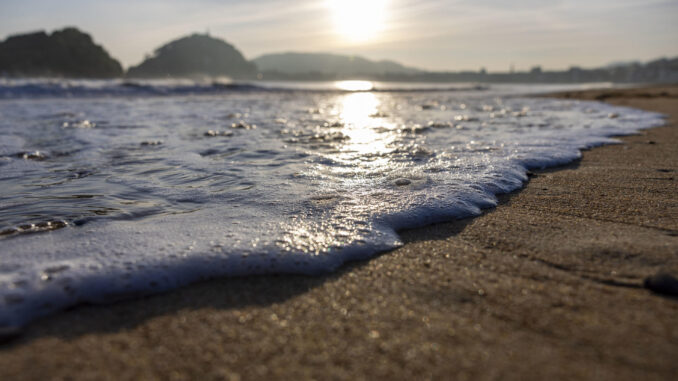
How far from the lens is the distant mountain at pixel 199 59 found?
7688 centimetres

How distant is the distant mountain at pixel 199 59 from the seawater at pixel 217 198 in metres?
77.8

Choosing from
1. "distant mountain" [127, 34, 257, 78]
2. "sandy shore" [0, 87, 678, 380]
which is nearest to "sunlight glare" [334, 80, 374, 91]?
"sandy shore" [0, 87, 678, 380]

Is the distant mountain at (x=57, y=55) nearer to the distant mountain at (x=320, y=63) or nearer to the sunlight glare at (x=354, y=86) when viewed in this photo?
the sunlight glare at (x=354, y=86)

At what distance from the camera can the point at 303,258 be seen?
5.18 feet

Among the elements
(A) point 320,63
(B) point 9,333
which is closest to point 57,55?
(B) point 9,333

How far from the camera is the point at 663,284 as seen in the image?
1.29 meters

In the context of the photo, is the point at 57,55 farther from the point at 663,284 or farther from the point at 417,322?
the point at 663,284

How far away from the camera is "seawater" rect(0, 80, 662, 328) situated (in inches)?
59.0

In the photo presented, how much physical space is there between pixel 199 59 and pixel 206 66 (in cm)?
269

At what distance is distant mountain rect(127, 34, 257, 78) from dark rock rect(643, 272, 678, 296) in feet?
266

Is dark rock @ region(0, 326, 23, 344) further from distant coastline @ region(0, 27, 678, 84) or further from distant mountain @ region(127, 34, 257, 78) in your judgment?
distant mountain @ region(127, 34, 257, 78)

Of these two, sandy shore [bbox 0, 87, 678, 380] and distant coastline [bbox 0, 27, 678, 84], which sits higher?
distant coastline [bbox 0, 27, 678, 84]

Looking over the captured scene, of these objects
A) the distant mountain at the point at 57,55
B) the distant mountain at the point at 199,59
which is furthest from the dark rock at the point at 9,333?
the distant mountain at the point at 199,59

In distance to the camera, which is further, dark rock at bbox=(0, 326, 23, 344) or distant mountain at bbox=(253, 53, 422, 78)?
distant mountain at bbox=(253, 53, 422, 78)
